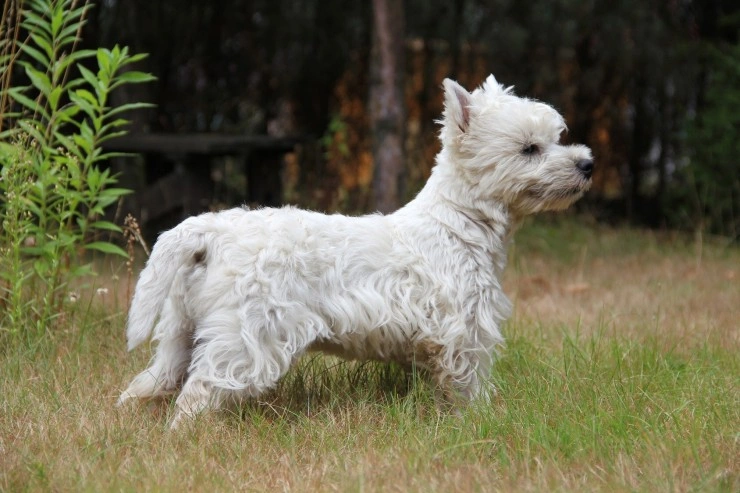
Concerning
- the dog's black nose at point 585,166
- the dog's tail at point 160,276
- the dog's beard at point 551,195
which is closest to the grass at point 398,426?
the dog's tail at point 160,276

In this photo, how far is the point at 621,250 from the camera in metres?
9.45

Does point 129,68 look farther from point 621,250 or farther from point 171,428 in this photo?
point 171,428

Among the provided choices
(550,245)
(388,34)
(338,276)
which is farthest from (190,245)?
(550,245)

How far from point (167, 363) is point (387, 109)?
5.25 m

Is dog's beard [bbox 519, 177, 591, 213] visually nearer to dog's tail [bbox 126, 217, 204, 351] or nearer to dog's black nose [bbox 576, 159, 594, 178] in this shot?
dog's black nose [bbox 576, 159, 594, 178]

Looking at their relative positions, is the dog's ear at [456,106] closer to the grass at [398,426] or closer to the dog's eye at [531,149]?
the dog's eye at [531,149]

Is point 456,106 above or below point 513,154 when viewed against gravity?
above

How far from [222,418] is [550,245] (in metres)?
6.08

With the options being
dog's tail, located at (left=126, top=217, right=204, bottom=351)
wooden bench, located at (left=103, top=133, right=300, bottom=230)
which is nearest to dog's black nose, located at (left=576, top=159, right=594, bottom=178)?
dog's tail, located at (left=126, top=217, right=204, bottom=351)

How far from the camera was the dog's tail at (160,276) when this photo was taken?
13.0ft

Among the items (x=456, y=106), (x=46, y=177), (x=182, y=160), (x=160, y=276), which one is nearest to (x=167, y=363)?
(x=160, y=276)

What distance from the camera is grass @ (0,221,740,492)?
3420mm

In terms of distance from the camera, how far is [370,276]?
4.18 meters

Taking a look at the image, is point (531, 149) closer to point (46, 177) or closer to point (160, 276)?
point (160, 276)
